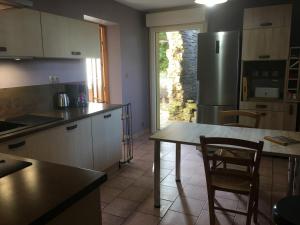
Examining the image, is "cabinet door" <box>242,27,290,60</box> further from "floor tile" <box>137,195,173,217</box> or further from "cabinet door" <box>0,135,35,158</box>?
"cabinet door" <box>0,135,35,158</box>

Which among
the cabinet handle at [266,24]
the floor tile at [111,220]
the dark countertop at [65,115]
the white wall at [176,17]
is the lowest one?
the floor tile at [111,220]

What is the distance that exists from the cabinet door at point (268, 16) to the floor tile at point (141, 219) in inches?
119

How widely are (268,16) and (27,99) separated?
3.41 m

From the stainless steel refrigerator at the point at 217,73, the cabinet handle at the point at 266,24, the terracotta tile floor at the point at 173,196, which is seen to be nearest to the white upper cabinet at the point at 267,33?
the cabinet handle at the point at 266,24

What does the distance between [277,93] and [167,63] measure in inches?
88.2

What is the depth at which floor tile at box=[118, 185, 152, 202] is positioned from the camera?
2.74 m

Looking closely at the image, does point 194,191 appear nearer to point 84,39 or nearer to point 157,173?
point 157,173

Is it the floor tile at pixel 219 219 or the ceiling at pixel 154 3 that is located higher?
the ceiling at pixel 154 3

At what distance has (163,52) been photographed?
529 cm

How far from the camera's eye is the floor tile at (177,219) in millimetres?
2293

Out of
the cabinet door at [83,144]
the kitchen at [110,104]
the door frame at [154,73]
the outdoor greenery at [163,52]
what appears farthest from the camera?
the outdoor greenery at [163,52]

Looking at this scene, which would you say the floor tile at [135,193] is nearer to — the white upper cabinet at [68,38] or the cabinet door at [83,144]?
the cabinet door at [83,144]

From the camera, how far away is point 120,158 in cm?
350

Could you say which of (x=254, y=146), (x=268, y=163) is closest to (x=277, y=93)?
(x=268, y=163)
